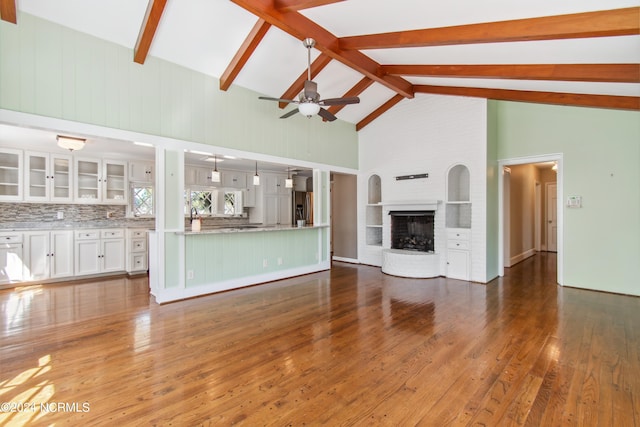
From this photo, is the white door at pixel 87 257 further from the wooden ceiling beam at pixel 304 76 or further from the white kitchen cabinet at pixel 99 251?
the wooden ceiling beam at pixel 304 76

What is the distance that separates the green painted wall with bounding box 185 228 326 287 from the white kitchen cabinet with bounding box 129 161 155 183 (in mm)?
3013

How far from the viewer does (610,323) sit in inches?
135

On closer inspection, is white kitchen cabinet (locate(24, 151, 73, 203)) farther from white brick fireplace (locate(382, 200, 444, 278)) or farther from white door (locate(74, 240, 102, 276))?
white brick fireplace (locate(382, 200, 444, 278))

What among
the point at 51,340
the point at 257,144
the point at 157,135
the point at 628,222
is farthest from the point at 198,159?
the point at 628,222

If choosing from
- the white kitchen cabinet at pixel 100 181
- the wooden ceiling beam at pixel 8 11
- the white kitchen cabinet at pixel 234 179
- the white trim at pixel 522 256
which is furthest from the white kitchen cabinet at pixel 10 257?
the white trim at pixel 522 256

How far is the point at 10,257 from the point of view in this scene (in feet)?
16.5

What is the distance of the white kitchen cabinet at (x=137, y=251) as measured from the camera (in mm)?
6055

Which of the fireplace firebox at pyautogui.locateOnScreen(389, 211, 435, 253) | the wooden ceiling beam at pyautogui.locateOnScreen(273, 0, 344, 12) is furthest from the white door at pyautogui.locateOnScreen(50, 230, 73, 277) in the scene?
the fireplace firebox at pyautogui.locateOnScreen(389, 211, 435, 253)

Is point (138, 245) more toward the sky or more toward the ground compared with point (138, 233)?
more toward the ground

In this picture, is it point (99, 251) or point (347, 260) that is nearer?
point (99, 251)

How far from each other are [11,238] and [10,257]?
323 millimetres

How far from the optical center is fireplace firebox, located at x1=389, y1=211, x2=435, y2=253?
6242mm

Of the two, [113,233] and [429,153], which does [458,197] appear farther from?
[113,233]

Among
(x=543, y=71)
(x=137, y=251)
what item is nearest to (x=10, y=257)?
(x=137, y=251)
